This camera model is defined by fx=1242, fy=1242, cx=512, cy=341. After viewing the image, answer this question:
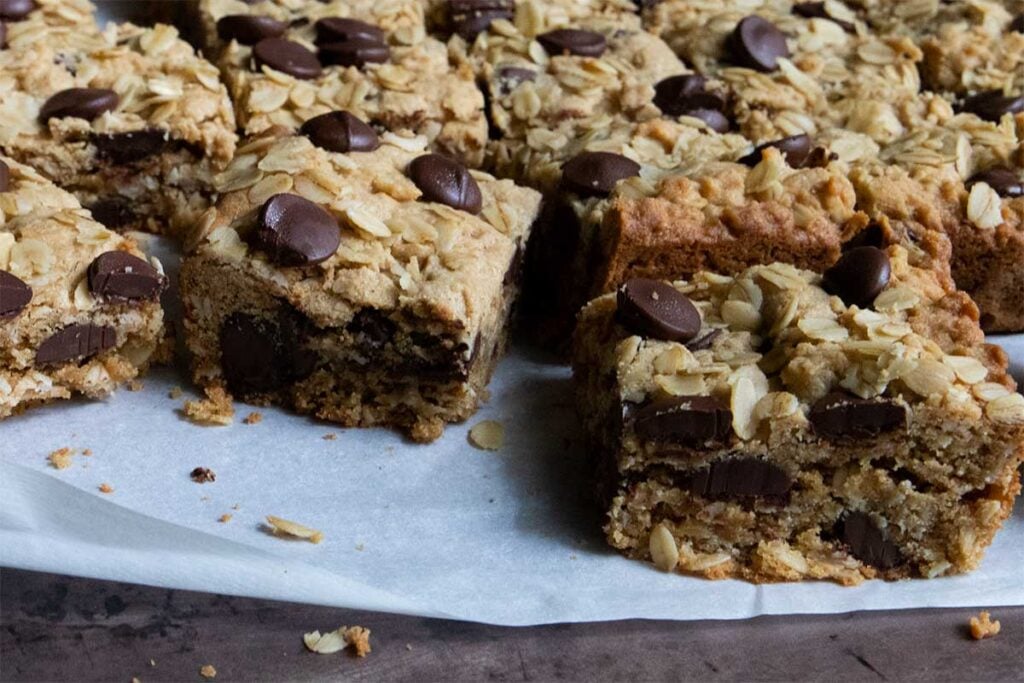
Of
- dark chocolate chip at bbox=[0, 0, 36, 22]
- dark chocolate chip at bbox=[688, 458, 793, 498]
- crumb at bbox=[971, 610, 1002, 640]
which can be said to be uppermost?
dark chocolate chip at bbox=[0, 0, 36, 22]

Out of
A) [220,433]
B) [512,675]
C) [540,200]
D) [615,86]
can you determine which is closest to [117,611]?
[220,433]

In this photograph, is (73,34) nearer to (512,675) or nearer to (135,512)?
(135,512)

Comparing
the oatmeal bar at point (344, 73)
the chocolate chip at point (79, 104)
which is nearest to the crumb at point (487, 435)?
the oatmeal bar at point (344, 73)

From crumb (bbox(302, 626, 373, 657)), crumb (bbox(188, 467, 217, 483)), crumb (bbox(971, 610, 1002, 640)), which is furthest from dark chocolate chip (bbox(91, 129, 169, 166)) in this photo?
crumb (bbox(971, 610, 1002, 640))

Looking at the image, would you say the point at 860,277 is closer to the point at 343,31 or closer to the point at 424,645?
the point at 424,645

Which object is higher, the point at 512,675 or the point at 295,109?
the point at 295,109

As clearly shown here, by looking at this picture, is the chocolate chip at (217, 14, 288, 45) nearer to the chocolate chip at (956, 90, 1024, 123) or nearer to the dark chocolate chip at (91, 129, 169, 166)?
the dark chocolate chip at (91, 129, 169, 166)

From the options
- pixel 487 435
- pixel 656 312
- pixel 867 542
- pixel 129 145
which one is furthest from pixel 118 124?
pixel 867 542
